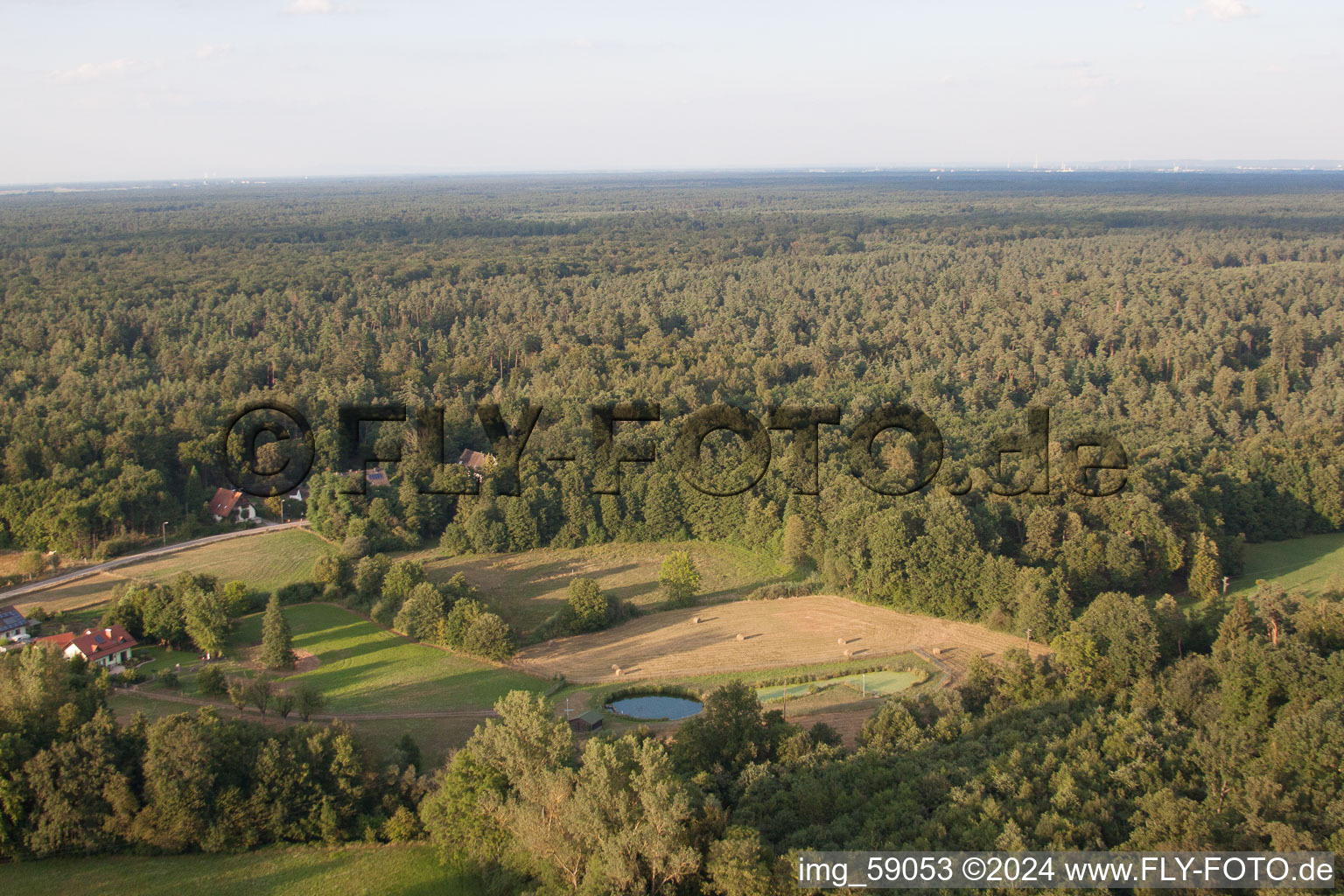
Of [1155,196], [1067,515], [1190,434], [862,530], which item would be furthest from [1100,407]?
[1155,196]

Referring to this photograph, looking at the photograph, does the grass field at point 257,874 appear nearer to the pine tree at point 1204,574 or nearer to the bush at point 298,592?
the bush at point 298,592

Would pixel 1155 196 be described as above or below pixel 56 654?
above

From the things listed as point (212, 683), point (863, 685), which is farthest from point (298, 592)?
point (863, 685)

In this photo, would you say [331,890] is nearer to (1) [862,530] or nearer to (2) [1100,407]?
(1) [862,530]

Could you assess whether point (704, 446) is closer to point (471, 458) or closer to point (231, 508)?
point (471, 458)

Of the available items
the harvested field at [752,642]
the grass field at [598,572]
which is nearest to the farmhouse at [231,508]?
the grass field at [598,572]

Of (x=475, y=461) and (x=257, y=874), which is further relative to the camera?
(x=475, y=461)
